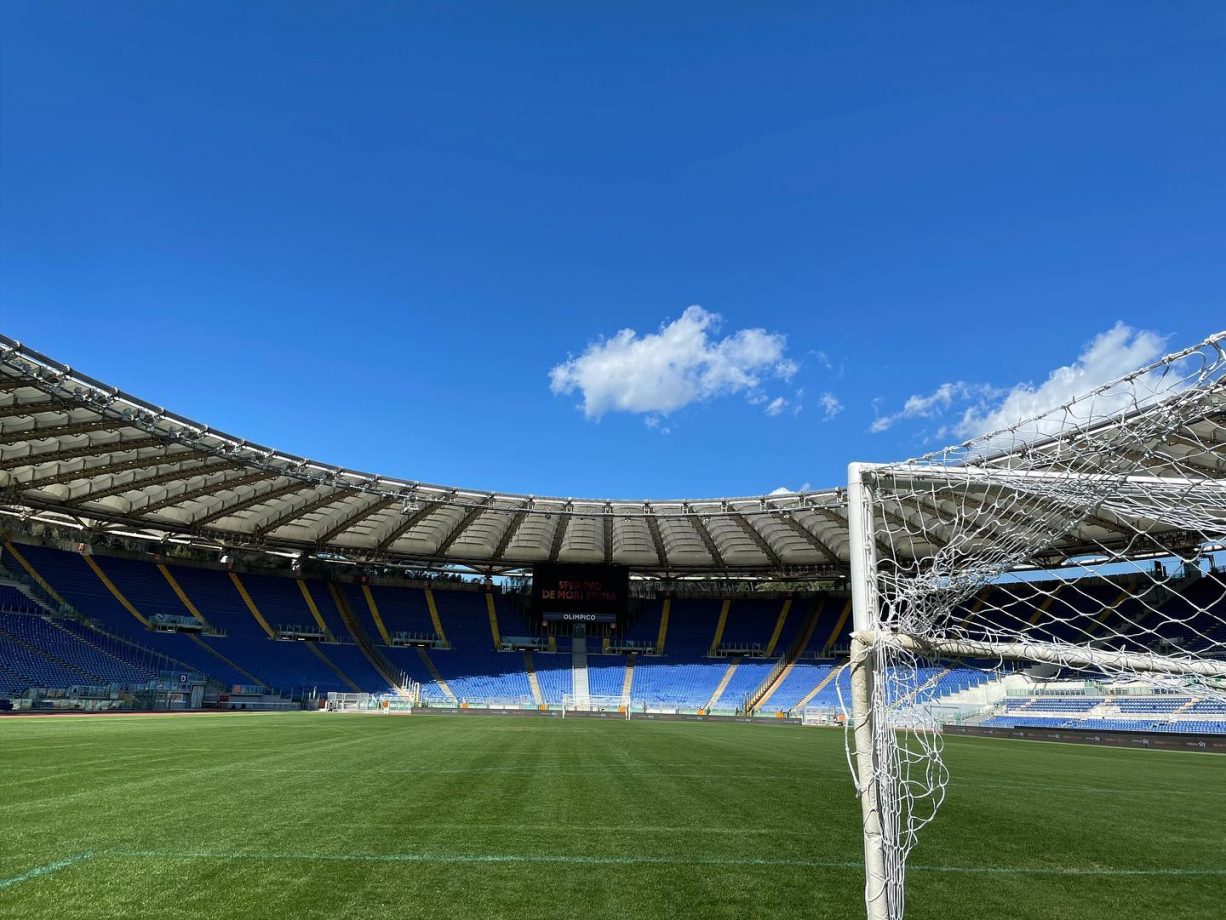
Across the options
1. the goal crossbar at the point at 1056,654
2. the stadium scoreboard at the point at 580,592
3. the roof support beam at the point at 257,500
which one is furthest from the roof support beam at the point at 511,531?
the goal crossbar at the point at 1056,654

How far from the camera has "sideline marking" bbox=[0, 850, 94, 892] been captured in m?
4.99

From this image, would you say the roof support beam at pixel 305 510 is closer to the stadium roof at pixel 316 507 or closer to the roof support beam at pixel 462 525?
the stadium roof at pixel 316 507

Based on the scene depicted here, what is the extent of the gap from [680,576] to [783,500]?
1692cm

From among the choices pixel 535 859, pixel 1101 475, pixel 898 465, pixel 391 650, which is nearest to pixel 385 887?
pixel 535 859

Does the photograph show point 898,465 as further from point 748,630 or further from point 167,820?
point 748,630

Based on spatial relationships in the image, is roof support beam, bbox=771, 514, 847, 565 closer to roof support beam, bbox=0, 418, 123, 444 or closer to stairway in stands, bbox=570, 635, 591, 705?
stairway in stands, bbox=570, 635, 591, 705

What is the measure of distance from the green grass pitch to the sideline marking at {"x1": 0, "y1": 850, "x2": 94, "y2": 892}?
1.0 inches

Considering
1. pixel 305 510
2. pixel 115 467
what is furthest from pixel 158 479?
pixel 305 510

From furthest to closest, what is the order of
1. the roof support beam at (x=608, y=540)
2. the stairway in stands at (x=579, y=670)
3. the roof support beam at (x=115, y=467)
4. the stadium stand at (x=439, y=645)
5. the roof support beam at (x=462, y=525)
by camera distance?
1. the stairway in stands at (x=579, y=670)
2. the roof support beam at (x=608, y=540)
3. the roof support beam at (x=462, y=525)
4. the stadium stand at (x=439, y=645)
5. the roof support beam at (x=115, y=467)

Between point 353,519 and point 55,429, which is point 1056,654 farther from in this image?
point 353,519

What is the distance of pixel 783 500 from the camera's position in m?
32.9

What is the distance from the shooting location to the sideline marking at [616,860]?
5.80 m

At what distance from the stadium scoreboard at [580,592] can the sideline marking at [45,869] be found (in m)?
38.7

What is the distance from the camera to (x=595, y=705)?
40094 mm
